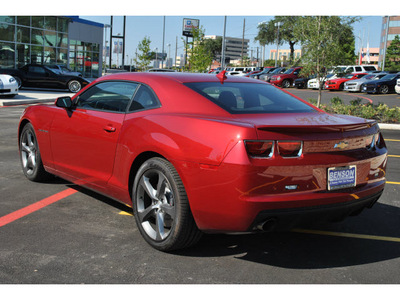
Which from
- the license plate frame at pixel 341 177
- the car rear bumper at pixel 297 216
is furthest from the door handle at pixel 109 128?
the license plate frame at pixel 341 177

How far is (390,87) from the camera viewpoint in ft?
104

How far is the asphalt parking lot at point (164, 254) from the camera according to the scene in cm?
331

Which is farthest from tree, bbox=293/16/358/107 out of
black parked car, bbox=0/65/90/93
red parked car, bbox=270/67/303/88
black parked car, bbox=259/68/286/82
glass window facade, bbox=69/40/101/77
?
glass window facade, bbox=69/40/101/77

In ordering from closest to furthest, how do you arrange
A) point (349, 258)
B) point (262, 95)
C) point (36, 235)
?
point (349, 258) → point (36, 235) → point (262, 95)

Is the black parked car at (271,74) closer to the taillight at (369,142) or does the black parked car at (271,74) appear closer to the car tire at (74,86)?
the car tire at (74,86)

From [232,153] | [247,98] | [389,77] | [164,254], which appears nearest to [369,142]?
[247,98]

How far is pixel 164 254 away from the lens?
373 cm

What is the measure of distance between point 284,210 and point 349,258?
0.94 m

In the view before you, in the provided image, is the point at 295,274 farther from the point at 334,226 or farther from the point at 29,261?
the point at 29,261

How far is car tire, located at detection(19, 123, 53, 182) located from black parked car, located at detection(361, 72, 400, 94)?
96.5ft

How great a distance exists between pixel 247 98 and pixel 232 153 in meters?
1.14

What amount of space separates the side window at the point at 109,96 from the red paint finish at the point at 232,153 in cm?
9
